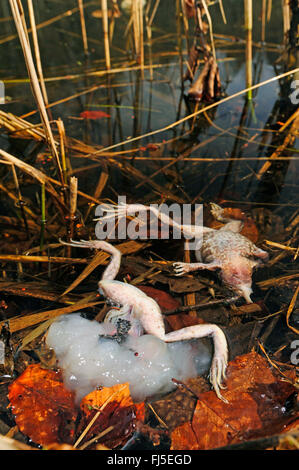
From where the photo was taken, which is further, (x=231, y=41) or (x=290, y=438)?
(x=231, y=41)

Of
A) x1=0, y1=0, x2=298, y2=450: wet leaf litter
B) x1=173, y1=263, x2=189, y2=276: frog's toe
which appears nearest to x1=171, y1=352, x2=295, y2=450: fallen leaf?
x1=0, y1=0, x2=298, y2=450: wet leaf litter

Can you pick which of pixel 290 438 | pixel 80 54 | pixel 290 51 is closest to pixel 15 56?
pixel 80 54

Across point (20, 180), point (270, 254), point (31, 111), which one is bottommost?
point (270, 254)

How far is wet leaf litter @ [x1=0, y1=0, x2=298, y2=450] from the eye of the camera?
211 cm

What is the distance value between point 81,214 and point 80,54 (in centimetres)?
506

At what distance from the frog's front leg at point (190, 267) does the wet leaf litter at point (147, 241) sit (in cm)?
5

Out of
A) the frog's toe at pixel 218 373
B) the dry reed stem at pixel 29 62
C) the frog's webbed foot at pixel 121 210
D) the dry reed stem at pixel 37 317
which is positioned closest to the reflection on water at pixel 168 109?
the frog's webbed foot at pixel 121 210

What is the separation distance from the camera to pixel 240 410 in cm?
216

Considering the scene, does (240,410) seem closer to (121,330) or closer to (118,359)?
(118,359)

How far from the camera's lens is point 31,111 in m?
5.31

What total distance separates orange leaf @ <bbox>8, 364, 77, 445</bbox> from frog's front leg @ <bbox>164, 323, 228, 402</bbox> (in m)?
0.78

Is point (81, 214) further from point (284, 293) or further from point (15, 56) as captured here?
point (15, 56)

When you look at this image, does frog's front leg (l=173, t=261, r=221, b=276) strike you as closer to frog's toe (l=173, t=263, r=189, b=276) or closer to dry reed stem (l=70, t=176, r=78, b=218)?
frog's toe (l=173, t=263, r=189, b=276)
